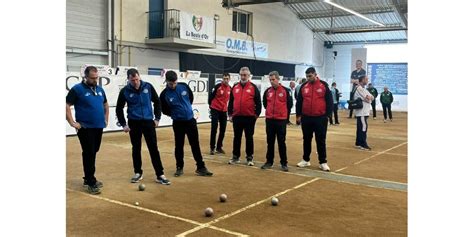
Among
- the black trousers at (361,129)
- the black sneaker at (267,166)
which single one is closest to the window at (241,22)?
the black trousers at (361,129)

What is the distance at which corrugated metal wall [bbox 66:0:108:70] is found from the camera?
57.7 ft

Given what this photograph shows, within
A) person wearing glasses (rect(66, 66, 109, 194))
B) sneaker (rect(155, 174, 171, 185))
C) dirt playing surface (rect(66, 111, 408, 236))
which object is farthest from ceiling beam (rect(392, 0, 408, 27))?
person wearing glasses (rect(66, 66, 109, 194))

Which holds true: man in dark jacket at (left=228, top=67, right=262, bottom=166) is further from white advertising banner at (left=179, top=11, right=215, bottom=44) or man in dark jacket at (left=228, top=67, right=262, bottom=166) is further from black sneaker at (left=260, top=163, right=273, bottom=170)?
white advertising banner at (left=179, top=11, right=215, bottom=44)

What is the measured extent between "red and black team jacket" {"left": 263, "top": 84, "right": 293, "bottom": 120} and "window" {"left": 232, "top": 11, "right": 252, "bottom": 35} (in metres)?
18.1

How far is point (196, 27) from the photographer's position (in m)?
21.3

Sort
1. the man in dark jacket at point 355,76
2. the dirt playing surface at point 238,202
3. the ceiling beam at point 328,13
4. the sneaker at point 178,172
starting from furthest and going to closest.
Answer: the ceiling beam at point 328,13 → the man in dark jacket at point 355,76 → the sneaker at point 178,172 → the dirt playing surface at point 238,202

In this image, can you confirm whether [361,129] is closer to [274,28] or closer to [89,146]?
[89,146]

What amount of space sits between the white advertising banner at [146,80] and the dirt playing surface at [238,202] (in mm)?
4039

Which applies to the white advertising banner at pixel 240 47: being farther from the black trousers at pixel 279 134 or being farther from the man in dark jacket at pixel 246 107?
the black trousers at pixel 279 134

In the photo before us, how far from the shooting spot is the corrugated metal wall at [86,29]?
1759cm

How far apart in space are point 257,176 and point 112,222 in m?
3.33

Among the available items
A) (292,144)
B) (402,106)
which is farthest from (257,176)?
(402,106)
